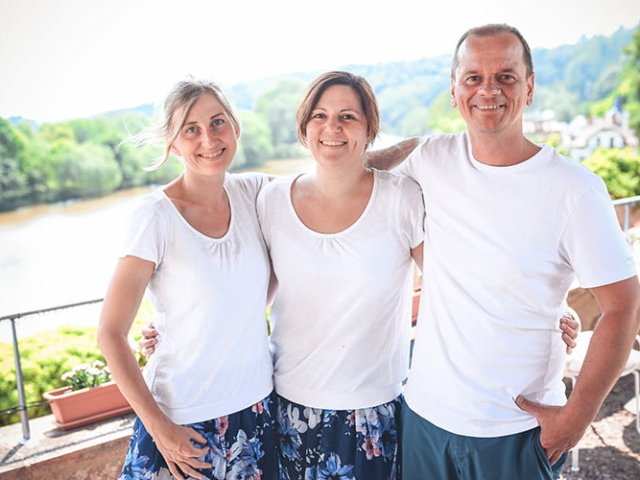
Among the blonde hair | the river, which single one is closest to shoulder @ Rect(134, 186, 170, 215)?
the blonde hair

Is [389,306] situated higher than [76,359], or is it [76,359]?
[389,306]

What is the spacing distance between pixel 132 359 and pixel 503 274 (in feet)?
3.19

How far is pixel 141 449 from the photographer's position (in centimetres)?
159

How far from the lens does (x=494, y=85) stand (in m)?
1.50

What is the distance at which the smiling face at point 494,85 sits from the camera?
1494 mm

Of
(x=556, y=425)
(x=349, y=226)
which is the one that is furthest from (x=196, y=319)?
(x=556, y=425)

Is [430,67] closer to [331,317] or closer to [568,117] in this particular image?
[568,117]

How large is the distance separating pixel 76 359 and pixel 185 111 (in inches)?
85.1

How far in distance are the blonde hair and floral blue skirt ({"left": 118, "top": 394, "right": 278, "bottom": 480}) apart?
76cm

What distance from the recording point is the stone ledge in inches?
98.6

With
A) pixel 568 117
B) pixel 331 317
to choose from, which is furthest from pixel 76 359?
pixel 568 117

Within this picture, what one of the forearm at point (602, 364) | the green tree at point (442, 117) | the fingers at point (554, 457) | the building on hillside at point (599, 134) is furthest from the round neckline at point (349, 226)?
the building on hillside at point (599, 134)

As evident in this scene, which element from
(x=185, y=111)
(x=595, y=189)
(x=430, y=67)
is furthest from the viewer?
(x=430, y=67)

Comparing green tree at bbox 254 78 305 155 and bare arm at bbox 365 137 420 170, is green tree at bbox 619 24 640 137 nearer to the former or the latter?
green tree at bbox 254 78 305 155
